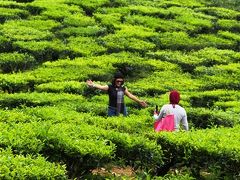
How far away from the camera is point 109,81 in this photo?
17.8m

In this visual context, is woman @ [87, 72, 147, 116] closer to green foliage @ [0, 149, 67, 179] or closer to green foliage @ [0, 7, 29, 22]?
green foliage @ [0, 149, 67, 179]

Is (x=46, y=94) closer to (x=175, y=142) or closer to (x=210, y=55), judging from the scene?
(x=175, y=142)

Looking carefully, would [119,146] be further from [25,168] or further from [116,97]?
[116,97]

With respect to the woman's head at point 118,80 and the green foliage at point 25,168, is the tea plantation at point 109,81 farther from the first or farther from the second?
the woman's head at point 118,80

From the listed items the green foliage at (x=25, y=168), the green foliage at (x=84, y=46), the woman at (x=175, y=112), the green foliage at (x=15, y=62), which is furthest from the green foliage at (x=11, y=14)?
the green foliage at (x=25, y=168)

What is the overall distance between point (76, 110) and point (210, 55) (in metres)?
10.2

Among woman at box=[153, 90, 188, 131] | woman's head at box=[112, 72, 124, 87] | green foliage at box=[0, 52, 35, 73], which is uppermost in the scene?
woman's head at box=[112, 72, 124, 87]

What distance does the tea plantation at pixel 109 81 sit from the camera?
881 centimetres

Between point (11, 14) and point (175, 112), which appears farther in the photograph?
point (11, 14)

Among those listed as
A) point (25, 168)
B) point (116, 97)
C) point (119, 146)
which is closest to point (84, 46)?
point (116, 97)

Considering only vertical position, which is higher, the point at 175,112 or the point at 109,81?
the point at 175,112

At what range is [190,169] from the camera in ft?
31.9

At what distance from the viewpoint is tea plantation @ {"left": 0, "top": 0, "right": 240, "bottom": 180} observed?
8812 millimetres

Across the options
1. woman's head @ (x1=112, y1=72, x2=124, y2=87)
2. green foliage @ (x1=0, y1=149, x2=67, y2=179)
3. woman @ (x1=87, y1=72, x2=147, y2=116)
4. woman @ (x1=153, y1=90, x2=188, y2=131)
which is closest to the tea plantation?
→ green foliage @ (x1=0, y1=149, x2=67, y2=179)
